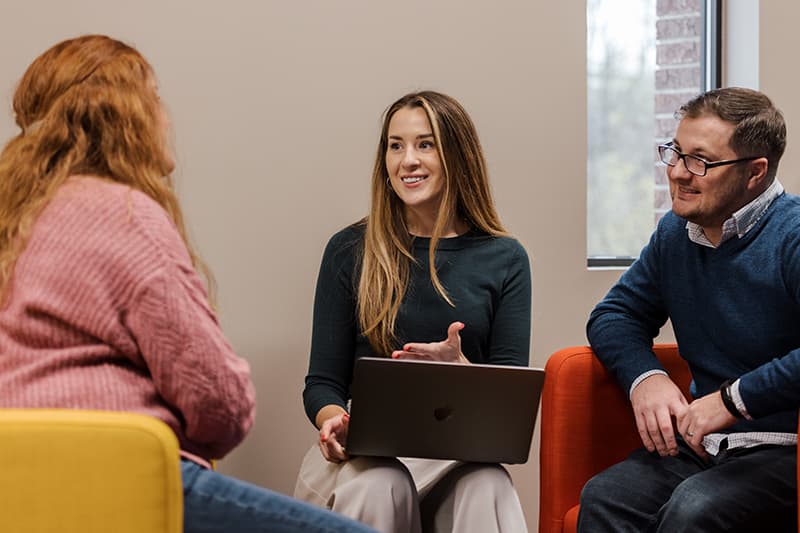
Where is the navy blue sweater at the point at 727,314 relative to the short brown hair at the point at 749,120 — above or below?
below

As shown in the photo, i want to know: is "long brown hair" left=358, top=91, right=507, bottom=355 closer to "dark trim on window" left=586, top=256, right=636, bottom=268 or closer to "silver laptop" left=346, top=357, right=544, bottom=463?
"silver laptop" left=346, top=357, right=544, bottom=463

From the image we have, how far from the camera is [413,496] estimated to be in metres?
2.06

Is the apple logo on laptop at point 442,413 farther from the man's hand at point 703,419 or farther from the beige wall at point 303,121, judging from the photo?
the beige wall at point 303,121

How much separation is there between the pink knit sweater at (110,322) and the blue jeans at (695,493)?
1005 millimetres

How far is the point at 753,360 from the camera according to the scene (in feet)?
6.91

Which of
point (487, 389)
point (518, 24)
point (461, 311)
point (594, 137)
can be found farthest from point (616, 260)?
point (487, 389)

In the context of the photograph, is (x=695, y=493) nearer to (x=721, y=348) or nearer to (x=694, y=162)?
(x=721, y=348)

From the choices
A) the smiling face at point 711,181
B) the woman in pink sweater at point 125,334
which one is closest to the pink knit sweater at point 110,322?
the woman in pink sweater at point 125,334

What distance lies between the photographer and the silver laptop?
1854mm

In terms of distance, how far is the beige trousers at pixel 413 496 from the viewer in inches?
78.2

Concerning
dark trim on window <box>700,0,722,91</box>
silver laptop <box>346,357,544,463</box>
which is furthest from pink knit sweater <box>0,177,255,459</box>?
dark trim on window <box>700,0,722,91</box>

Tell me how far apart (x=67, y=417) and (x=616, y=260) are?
7.78 ft

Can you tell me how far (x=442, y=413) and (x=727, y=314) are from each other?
69cm

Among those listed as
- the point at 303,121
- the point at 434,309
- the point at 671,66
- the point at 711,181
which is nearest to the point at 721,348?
the point at 711,181
